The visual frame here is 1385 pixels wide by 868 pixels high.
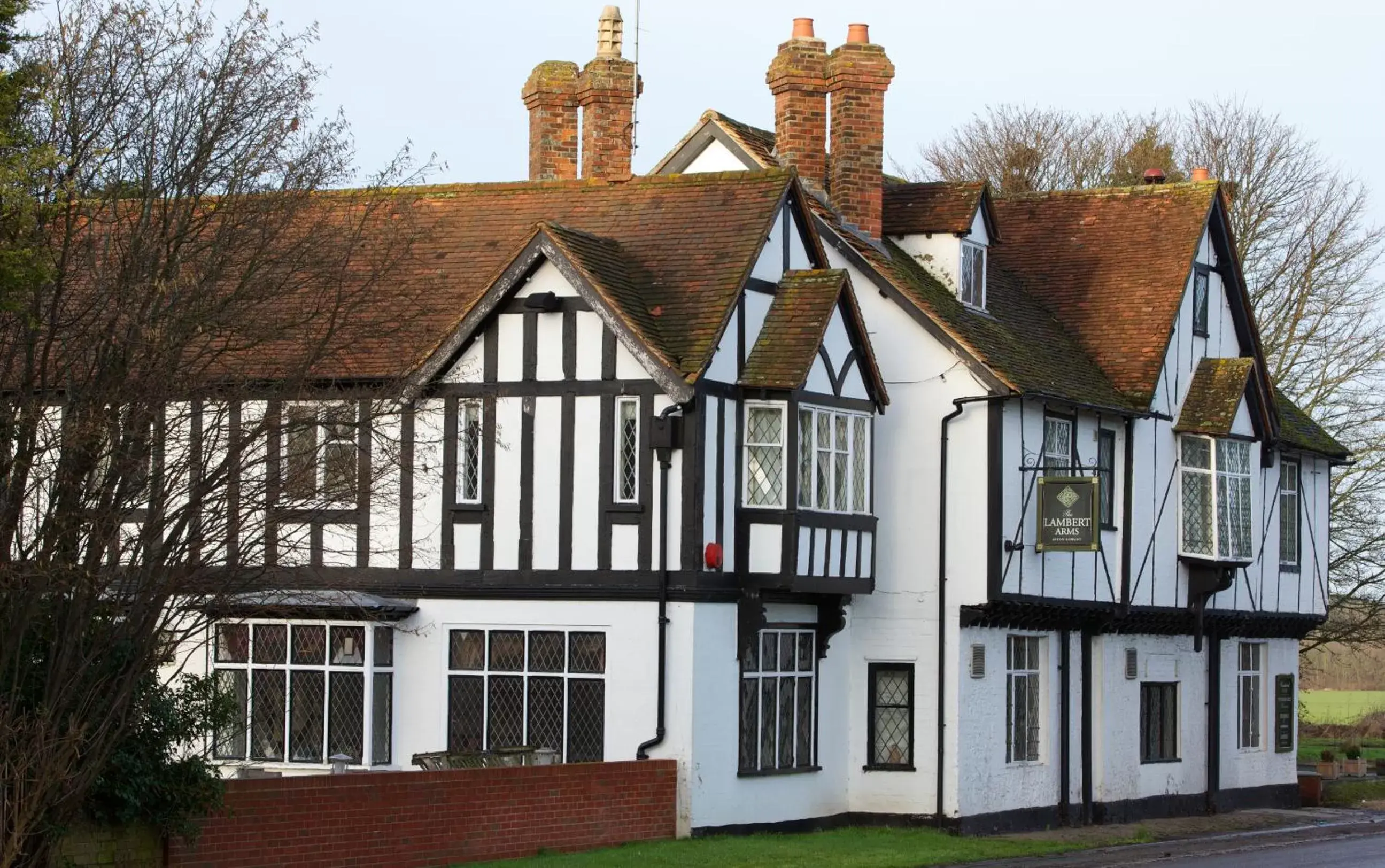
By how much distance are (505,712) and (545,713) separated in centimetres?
56

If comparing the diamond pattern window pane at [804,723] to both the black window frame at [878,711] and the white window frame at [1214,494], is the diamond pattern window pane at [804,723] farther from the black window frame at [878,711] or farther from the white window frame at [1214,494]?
the white window frame at [1214,494]

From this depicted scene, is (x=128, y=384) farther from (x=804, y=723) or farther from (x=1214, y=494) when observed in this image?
(x=1214, y=494)

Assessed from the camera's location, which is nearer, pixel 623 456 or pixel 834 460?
pixel 623 456

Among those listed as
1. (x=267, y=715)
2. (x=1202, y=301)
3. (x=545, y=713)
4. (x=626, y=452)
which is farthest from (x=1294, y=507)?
(x=267, y=715)

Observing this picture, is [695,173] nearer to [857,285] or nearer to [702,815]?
[857,285]

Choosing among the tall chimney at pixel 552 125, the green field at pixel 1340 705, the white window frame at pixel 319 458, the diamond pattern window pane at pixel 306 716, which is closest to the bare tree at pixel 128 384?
the white window frame at pixel 319 458

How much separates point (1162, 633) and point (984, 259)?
22.3 feet

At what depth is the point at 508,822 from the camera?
74.3ft

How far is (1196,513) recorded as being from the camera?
113 ft

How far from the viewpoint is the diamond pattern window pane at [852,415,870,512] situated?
28.3 m

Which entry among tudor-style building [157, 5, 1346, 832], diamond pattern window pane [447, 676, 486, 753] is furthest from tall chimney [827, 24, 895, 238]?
diamond pattern window pane [447, 676, 486, 753]

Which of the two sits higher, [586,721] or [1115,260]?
[1115,260]

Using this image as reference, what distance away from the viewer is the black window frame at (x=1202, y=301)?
3497 cm

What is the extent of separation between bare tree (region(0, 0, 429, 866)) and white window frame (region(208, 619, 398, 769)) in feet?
28.0
